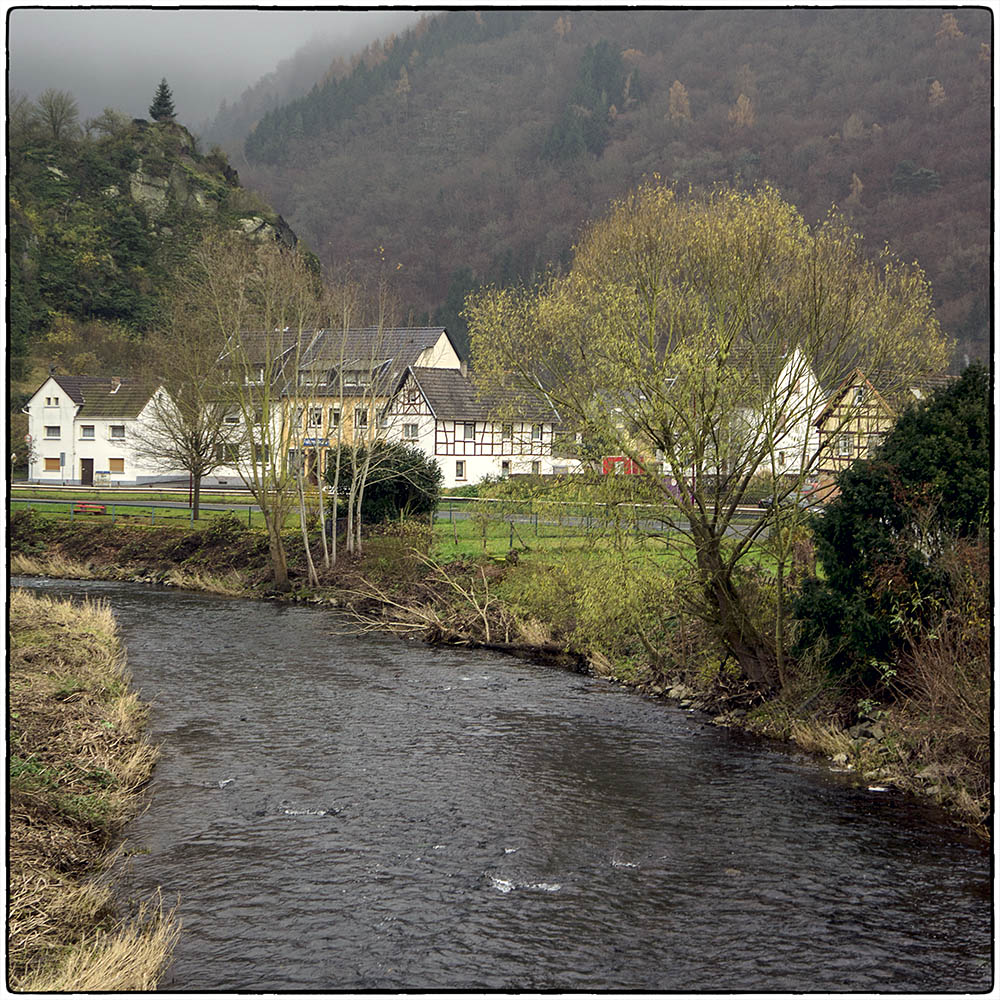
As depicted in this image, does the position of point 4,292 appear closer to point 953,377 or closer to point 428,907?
point 428,907

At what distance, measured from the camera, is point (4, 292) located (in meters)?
7.23

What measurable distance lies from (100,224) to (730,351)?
3502 inches

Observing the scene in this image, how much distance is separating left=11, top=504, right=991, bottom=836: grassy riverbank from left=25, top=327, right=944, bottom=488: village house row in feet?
13.0

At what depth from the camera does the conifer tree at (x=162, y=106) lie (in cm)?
11262

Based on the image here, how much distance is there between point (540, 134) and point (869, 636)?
448 feet

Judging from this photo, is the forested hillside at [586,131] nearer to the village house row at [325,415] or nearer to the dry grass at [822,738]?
the village house row at [325,415]

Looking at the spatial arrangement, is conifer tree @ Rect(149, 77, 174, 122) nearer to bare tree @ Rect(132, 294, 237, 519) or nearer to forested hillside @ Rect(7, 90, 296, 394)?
forested hillside @ Rect(7, 90, 296, 394)

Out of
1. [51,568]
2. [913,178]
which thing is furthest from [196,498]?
[913,178]

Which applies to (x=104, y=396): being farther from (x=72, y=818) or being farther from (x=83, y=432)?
(x=72, y=818)

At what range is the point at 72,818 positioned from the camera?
13.3m

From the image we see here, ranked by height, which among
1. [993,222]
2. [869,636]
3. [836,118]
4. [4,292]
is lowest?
[869,636]

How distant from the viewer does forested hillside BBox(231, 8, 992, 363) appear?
85312 mm

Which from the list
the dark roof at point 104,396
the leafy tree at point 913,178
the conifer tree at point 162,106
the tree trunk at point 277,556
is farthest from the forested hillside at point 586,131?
the tree trunk at point 277,556

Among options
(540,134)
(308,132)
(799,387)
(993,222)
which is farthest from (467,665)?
(308,132)
